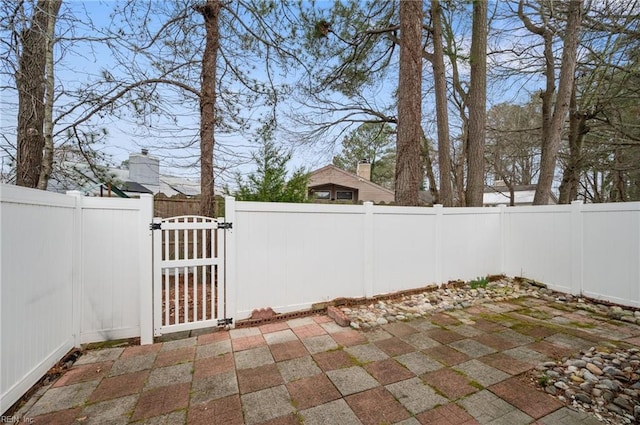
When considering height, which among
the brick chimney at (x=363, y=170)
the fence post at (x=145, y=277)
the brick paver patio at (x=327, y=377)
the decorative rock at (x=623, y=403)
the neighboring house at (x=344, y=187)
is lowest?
the brick paver patio at (x=327, y=377)

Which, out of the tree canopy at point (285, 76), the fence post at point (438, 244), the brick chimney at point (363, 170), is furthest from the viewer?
the brick chimney at point (363, 170)

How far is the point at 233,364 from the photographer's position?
8.05 ft

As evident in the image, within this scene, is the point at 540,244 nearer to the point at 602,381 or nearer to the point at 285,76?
the point at 602,381

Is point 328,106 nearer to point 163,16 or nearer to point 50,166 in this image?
point 163,16

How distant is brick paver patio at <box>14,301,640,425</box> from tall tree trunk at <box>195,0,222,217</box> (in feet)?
8.46

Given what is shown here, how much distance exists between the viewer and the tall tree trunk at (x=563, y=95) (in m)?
5.16

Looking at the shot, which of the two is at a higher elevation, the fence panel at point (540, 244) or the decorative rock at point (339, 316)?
the fence panel at point (540, 244)

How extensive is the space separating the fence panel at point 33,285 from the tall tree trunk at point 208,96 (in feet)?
7.29

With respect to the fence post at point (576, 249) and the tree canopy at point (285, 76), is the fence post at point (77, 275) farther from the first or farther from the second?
the fence post at point (576, 249)

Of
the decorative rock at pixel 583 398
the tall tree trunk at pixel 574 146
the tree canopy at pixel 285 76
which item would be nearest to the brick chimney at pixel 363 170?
the tree canopy at pixel 285 76

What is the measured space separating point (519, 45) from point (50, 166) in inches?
388

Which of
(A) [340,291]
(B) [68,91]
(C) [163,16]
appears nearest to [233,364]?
(A) [340,291]

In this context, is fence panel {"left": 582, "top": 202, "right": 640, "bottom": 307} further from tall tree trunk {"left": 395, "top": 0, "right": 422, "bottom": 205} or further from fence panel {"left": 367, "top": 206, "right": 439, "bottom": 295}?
tall tree trunk {"left": 395, "top": 0, "right": 422, "bottom": 205}

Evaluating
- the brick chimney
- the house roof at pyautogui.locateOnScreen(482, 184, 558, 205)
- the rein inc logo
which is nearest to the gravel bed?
the rein inc logo
